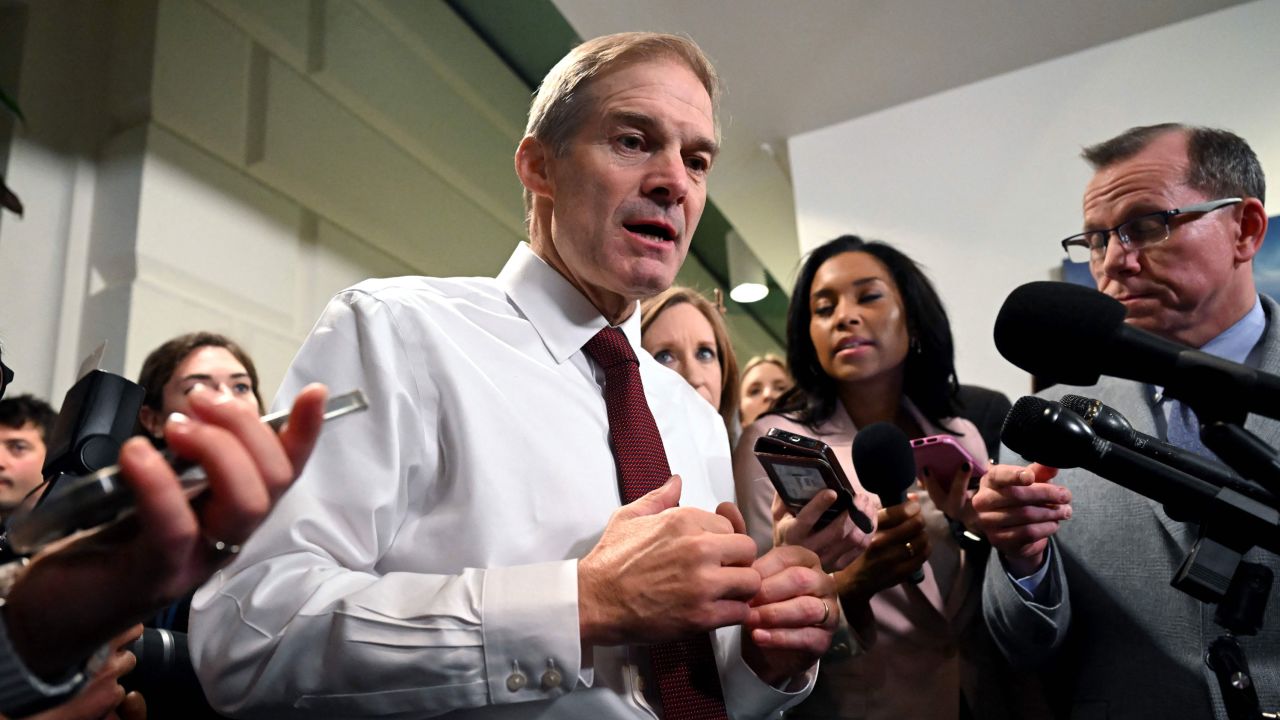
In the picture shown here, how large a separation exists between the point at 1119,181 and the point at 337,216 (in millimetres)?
2835

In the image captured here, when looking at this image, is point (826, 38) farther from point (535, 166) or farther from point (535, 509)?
point (535, 509)

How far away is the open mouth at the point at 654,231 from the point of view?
1401 millimetres

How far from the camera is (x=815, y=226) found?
4.29 m

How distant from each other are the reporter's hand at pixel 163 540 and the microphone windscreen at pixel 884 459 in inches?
47.6

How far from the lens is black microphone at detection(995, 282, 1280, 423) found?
787 millimetres

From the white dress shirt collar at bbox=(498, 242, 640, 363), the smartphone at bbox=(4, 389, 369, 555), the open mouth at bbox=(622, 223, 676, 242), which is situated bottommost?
the smartphone at bbox=(4, 389, 369, 555)

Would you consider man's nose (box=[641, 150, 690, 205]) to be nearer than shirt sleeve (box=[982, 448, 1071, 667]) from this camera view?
Yes

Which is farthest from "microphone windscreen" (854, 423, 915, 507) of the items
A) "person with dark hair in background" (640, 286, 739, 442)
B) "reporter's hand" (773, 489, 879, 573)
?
"person with dark hair in background" (640, 286, 739, 442)

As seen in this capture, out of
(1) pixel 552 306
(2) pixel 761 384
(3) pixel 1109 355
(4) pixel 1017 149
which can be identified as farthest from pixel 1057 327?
(4) pixel 1017 149

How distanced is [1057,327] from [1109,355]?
2.8 inches

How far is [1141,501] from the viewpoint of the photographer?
5.35 ft

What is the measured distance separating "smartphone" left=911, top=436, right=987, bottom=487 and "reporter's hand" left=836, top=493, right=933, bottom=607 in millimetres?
84

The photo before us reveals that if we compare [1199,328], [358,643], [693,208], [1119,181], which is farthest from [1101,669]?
[358,643]

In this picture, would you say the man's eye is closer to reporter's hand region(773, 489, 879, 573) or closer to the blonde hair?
the blonde hair
